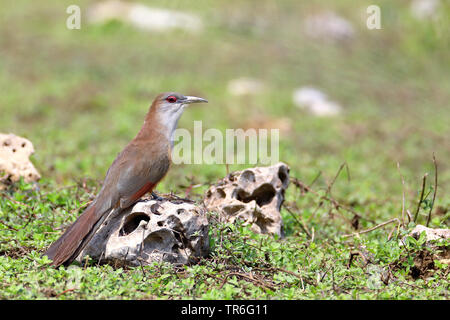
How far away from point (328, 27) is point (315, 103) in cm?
572

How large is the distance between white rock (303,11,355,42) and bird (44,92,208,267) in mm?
12748

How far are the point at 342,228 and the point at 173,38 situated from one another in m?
11.0

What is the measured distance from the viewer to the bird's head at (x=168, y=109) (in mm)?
4605

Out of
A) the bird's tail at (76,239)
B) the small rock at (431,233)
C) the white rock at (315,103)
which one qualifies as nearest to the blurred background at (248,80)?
the white rock at (315,103)

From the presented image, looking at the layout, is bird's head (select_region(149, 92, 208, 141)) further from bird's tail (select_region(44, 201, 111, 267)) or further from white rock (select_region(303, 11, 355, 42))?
white rock (select_region(303, 11, 355, 42))

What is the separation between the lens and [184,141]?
382 inches

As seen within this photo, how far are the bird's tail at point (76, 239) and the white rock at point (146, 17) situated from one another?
12.7 meters

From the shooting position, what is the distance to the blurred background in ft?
27.9

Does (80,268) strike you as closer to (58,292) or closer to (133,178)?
(58,292)

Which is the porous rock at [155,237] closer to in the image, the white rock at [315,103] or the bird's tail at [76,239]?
the bird's tail at [76,239]

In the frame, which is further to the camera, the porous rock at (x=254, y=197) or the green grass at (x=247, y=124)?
the porous rock at (x=254, y=197)

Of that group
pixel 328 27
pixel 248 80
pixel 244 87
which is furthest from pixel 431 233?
pixel 328 27
